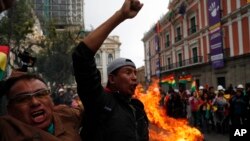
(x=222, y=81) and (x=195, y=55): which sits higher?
(x=195, y=55)

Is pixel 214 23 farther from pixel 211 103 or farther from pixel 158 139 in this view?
pixel 158 139

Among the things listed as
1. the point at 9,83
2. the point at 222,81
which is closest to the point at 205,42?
the point at 222,81

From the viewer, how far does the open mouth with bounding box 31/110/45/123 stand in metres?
2.11

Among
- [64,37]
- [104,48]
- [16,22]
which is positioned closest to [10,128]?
[16,22]

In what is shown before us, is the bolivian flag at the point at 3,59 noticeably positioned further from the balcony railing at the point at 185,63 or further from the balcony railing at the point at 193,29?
the balcony railing at the point at 193,29

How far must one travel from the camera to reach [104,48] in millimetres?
84312

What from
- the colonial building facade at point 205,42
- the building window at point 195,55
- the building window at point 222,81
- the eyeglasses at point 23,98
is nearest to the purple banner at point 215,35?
the colonial building facade at point 205,42

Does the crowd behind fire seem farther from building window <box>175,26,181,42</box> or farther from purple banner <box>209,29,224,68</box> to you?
building window <box>175,26,181,42</box>

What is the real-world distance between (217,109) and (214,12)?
16.0 metres

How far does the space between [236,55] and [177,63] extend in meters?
14.6

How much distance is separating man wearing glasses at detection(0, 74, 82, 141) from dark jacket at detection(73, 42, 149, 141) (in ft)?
0.55

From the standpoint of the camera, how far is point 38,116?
2.13 m

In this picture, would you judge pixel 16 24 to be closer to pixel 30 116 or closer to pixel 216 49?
pixel 216 49

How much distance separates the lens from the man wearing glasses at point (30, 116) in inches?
80.7
